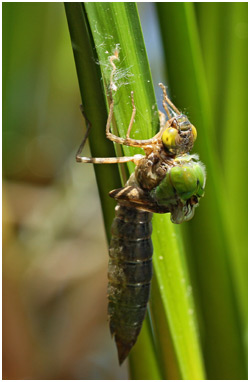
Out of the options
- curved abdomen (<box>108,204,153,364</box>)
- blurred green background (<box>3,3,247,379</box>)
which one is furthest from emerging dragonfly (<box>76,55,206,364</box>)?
blurred green background (<box>3,3,247,379</box>)

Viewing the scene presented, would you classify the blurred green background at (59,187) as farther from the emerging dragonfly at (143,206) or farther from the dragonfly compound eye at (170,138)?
the dragonfly compound eye at (170,138)

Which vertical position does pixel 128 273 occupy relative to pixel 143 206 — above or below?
below

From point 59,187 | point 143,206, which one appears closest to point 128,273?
point 143,206

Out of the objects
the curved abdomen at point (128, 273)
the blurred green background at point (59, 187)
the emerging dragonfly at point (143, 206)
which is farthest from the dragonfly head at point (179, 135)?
the blurred green background at point (59, 187)

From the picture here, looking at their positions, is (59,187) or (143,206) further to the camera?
(59,187)

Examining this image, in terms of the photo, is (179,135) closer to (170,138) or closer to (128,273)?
(170,138)

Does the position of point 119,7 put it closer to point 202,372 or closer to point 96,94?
point 96,94

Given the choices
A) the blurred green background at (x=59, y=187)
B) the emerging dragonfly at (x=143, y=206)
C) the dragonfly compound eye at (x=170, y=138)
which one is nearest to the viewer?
the emerging dragonfly at (x=143, y=206)
